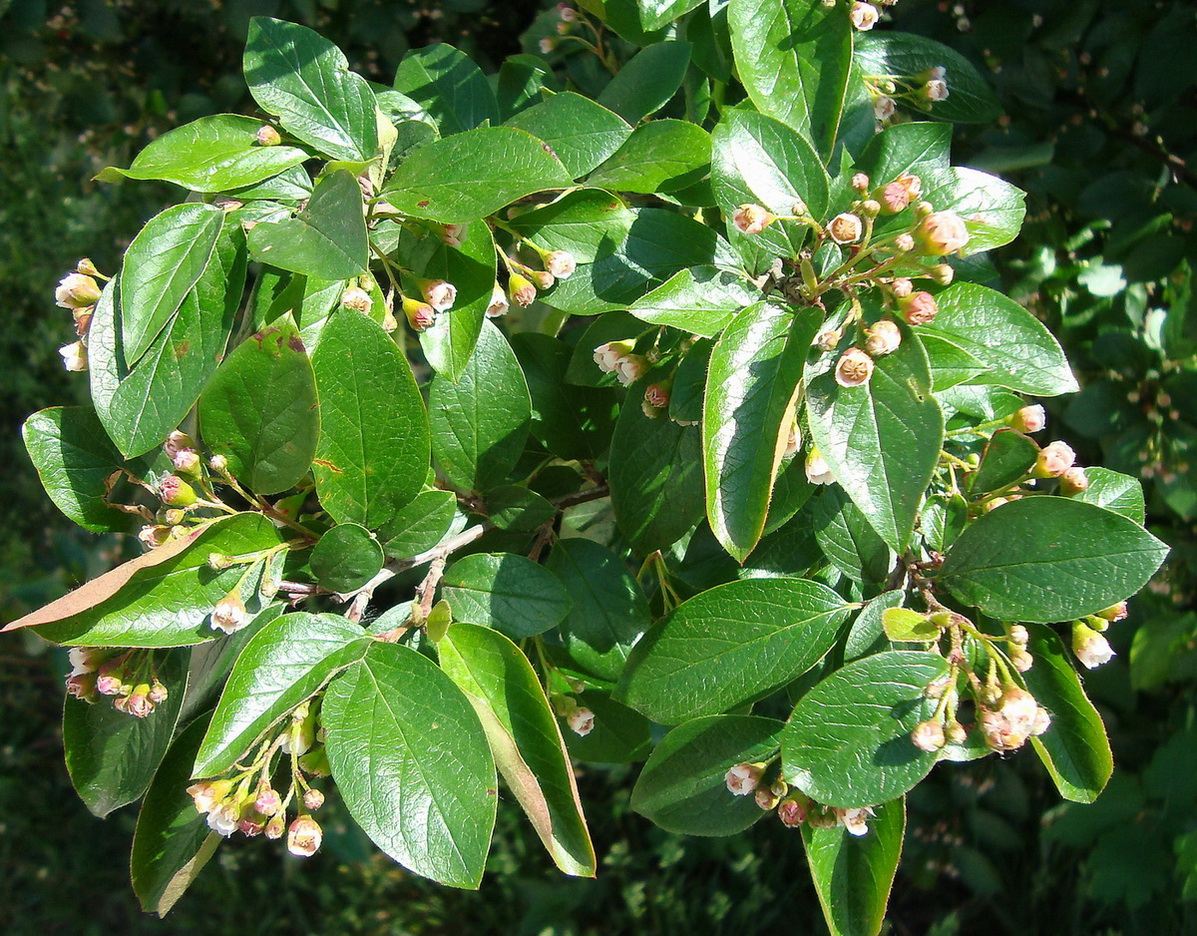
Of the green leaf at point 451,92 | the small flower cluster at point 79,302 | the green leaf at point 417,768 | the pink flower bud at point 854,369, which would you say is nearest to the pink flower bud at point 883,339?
the pink flower bud at point 854,369

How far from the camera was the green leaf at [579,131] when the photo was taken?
2.98 feet

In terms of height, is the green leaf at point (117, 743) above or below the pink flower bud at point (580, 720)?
above

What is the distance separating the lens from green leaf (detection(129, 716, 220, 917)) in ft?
2.91

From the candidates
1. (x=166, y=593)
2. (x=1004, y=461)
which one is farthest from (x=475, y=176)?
(x=1004, y=461)

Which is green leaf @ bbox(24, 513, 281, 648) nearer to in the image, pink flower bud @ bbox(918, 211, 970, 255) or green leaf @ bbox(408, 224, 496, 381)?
green leaf @ bbox(408, 224, 496, 381)

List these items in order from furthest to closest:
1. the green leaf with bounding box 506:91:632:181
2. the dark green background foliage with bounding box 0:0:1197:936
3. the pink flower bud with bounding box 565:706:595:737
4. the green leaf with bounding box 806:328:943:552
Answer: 1. the dark green background foliage with bounding box 0:0:1197:936
2. the pink flower bud with bounding box 565:706:595:737
3. the green leaf with bounding box 506:91:632:181
4. the green leaf with bounding box 806:328:943:552

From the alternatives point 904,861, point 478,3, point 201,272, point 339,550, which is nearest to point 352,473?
point 339,550

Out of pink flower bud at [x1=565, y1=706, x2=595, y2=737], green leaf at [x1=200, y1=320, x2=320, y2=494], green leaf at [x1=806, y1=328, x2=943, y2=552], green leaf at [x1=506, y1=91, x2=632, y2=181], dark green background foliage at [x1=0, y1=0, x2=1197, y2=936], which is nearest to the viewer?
green leaf at [x1=806, y1=328, x2=943, y2=552]

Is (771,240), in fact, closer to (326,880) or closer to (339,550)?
(339,550)

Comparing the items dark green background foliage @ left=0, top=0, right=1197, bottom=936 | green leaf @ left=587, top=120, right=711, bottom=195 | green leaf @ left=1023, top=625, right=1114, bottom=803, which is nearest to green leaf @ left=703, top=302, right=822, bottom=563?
green leaf @ left=587, top=120, right=711, bottom=195

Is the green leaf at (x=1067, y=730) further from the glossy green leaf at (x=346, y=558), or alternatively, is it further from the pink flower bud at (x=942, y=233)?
the glossy green leaf at (x=346, y=558)

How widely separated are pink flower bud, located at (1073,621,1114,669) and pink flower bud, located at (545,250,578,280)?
2.02ft

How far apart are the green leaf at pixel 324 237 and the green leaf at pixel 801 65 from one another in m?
0.40

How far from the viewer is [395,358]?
2.70 feet
